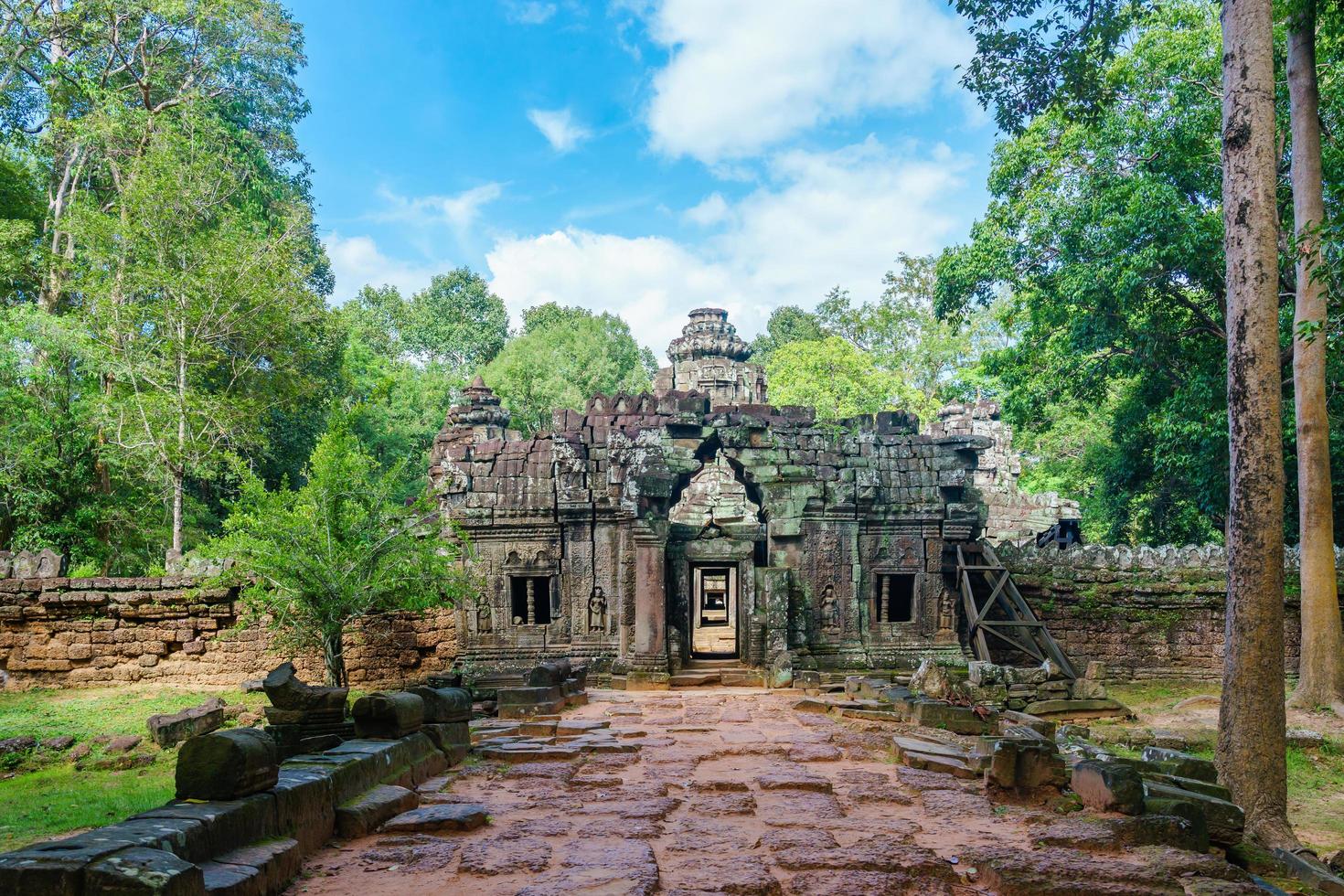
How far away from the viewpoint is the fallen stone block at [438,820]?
5.41m

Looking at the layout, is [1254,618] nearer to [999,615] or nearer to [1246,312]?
[1246,312]

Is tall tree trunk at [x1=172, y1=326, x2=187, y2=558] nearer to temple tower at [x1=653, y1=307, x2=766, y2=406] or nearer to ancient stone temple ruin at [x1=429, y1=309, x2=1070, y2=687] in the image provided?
ancient stone temple ruin at [x1=429, y1=309, x2=1070, y2=687]

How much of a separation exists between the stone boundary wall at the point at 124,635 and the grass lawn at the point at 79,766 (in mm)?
332

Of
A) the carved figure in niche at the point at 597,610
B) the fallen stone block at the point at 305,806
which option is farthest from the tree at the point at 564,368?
the fallen stone block at the point at 305,806

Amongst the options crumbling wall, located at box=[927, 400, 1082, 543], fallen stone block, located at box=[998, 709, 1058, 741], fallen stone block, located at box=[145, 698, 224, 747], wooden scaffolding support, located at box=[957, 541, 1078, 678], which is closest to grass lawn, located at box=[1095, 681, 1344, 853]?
wooden scaffolding support, located at box=[957, 541, 1078, 678]

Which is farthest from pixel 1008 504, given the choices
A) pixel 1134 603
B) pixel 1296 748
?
pixel 1296 748

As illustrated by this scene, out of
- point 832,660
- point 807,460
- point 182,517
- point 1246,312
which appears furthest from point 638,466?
point 182,517

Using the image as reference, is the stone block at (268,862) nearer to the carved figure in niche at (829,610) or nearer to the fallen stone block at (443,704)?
the fallen stone block at (443,704)

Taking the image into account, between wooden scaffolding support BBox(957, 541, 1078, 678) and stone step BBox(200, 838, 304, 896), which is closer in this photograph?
stone step BBox(200, 838, 304, 896)

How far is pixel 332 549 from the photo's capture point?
33.8 feet

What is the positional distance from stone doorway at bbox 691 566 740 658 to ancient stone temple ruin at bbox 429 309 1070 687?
1.92 meters

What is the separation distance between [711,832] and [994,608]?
10.5 meters

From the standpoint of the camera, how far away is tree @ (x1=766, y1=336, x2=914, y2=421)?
3192cm

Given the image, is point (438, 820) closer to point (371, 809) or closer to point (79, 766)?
point (371, 809)
